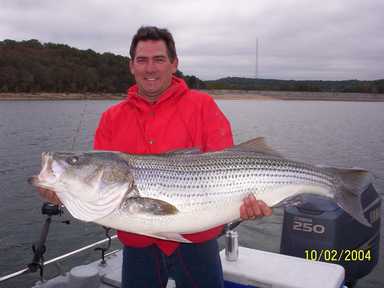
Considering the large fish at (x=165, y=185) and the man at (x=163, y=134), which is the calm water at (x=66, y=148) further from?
the large fish at (x=165, y=185)

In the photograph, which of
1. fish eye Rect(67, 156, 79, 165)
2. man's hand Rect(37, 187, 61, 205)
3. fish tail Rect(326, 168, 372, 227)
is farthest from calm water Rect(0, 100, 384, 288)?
fish tail Rect(326, 168, 372, 227)

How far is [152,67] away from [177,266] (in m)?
2.00

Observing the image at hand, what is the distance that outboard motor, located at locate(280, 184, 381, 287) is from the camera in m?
6.39

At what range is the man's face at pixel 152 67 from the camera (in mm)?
4199

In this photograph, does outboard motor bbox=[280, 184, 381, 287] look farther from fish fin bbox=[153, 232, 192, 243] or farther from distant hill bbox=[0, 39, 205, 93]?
distant hill bbox=[0, 39, 205, 93]

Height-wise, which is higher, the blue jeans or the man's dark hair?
the man's dark hair

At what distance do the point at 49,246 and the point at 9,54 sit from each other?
79.7m

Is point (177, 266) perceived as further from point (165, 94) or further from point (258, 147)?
point (165, 94)

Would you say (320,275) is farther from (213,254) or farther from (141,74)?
(141,74)

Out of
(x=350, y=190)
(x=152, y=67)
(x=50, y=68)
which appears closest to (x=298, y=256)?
(x=350, y=190)

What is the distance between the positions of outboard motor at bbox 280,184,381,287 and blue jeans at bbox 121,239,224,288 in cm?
262

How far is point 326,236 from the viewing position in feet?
20.9

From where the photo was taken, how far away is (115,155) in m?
3.84

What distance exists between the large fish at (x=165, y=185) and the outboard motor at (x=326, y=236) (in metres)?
2.57
